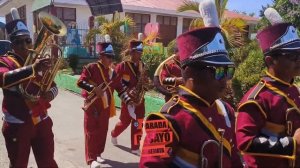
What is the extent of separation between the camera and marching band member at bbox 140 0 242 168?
2303 mm

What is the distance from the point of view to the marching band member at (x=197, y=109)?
2.30m

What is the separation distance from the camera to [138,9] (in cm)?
2369

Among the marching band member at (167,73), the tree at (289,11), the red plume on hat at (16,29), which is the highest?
the tree at (289,11)

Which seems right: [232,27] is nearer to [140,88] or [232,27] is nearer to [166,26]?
[140,88]

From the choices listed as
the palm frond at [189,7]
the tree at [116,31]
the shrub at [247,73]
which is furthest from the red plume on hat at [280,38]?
the tree at [116,31]

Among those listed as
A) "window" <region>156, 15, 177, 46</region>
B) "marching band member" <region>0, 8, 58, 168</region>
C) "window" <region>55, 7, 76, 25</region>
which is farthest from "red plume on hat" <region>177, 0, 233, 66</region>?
"window" <region>156, 15, 177, 46</region>

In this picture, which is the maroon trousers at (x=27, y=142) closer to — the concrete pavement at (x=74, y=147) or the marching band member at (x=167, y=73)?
the concrete pavement at (x=74, y=147)

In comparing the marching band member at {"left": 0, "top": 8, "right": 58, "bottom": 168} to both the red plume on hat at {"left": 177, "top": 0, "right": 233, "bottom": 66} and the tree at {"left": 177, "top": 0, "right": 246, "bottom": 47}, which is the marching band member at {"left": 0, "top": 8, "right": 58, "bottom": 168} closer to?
the red plume on hat at {"left": 177, "top": 0, "right": 233, "bottom": 66}

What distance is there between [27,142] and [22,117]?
279 mm

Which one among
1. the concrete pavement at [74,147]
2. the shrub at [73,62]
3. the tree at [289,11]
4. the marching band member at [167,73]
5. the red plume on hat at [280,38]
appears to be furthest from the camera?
the shrub at [73,62]

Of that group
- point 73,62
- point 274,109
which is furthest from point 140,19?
point 274,109

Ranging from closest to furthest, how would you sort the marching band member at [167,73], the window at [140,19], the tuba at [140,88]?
1. the marching band member at [167,73]
2. the tuba at [140,88]
3. the window at [140,19]

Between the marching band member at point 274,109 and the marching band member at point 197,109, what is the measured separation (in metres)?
0.40

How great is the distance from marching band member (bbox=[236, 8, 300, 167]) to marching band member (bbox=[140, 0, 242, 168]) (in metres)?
0.40
